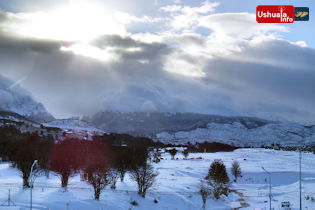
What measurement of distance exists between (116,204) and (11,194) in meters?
20.4

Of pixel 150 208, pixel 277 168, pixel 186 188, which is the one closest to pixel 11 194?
pixel 150 208

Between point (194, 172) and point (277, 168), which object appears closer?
point (194, 172)

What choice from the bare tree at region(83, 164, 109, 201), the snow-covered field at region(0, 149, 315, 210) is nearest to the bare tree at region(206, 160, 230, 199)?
the snow-covered field at region(0, 149, 315, 210)

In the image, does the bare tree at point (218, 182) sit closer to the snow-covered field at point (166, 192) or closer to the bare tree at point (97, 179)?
the snow-covered field at point (166, 192)

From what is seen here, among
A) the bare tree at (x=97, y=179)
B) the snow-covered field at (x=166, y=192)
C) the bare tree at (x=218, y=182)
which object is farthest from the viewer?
the bare tree at (x=218, y=182)

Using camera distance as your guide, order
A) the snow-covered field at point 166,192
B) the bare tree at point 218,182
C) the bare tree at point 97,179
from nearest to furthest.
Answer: the snow-covered field at point 166,192 < the bare tree at point 97,179 < the bare tree at point 218,182

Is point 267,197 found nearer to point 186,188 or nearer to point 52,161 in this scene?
point 186,188

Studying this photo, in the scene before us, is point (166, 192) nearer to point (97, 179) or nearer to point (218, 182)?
point (218, 182)

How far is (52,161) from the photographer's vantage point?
103 m

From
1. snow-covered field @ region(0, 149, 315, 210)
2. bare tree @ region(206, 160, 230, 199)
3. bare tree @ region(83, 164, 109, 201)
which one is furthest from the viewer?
bare tree @ region(206, 160, 230, 199)

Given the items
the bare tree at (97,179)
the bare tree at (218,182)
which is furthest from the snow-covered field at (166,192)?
the bare tree at (218,182)

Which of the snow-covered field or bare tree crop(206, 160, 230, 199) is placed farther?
bare tree crop(206, 160, 230, 199)

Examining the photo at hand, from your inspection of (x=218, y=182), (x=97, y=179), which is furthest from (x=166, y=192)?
(x=97, y=179)

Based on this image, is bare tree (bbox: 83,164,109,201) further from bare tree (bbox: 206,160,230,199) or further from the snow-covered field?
bare tree (bbox: 206,160,230,199)
